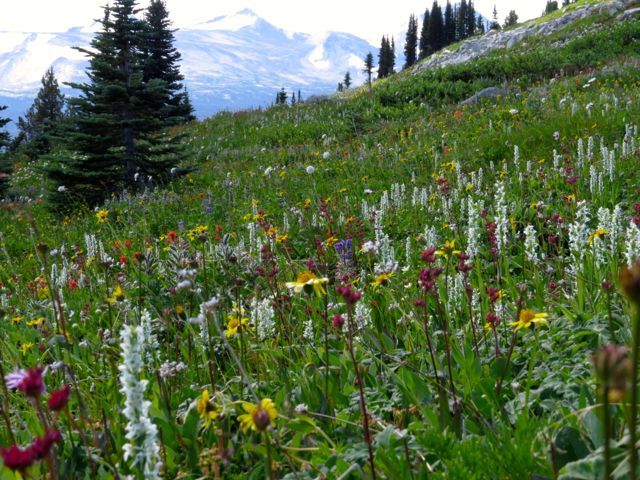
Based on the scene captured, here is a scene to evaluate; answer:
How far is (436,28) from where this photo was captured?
296 ft

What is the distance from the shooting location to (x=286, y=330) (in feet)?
9.78

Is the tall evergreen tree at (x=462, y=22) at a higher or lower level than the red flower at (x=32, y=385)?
higher

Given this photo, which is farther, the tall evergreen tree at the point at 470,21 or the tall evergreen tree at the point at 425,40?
the tall evergreen tree at the point at 470,21

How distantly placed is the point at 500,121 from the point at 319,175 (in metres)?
3.88

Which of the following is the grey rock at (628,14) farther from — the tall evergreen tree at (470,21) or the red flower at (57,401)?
the tall evergreen tree at (470,21)

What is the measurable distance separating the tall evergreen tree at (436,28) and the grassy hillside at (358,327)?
89.0m

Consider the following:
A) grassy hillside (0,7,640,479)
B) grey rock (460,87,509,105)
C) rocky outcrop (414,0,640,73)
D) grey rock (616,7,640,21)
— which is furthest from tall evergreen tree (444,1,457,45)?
grassy hillside (0,7,640,479)

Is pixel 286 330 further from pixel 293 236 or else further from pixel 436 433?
pixel 293 236

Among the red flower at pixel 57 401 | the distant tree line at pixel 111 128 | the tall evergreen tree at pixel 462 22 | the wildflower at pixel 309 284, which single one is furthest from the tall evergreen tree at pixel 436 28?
the red flower at pixel 57 401

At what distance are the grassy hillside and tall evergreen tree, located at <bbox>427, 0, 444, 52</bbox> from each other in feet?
292

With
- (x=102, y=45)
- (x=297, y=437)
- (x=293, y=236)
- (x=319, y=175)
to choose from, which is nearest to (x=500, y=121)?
(x=319, y=175)

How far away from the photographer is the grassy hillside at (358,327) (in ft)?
4.63

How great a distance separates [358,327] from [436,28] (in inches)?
3842

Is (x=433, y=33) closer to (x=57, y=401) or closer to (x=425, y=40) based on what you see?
(x=425, y=40)
